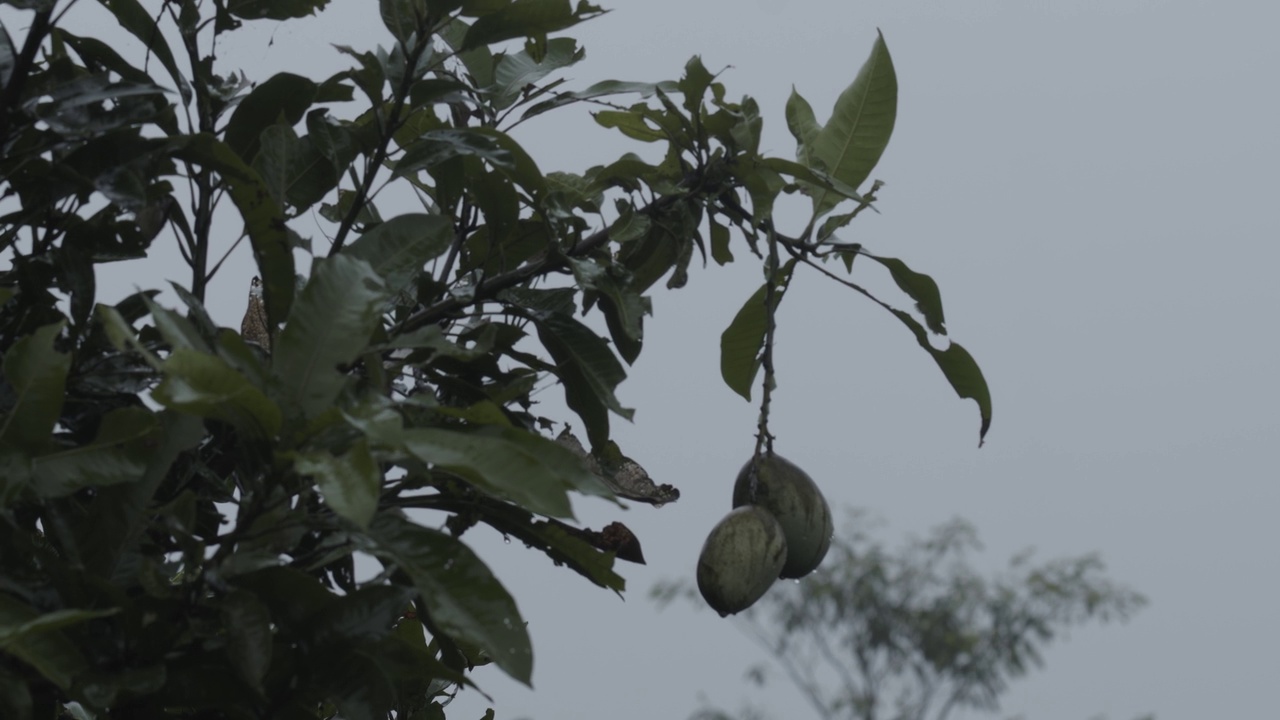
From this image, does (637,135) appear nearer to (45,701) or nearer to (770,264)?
(770,264)

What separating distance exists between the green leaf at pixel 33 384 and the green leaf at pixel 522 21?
0.35m

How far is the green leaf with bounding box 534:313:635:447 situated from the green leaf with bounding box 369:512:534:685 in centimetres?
26

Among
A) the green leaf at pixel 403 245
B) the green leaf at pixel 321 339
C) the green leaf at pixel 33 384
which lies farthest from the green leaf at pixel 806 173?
the green leaf at pixel 33 384

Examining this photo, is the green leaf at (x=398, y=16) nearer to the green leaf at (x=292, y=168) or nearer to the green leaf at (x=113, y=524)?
the green leaf at (x=292, y=168)

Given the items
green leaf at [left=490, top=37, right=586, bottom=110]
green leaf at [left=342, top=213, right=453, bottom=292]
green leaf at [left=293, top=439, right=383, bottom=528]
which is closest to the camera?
green leaf at [left=293, top=439, right=383, bottom=528]

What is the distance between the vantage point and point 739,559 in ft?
3.12

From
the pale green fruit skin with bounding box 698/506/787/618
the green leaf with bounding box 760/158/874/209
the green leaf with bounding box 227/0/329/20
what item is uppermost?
the green leaf with bounding box 227/0/329/20

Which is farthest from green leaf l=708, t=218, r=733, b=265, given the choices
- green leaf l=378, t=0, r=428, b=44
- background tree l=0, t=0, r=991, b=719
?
green leaf l=378, t=0, r=428, b=44

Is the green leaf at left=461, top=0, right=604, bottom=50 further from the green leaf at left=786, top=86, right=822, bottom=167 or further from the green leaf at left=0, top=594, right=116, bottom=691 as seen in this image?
the green leaf at left=0, top=594, right=116, bottom=691

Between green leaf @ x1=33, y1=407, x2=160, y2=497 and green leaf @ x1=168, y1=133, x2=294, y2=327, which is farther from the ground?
green leaf @ x1=168, y1=133, x2=294, y2=327

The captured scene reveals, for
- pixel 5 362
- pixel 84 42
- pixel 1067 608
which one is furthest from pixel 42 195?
pixel 1067 608

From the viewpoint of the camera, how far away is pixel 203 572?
673 millimetres

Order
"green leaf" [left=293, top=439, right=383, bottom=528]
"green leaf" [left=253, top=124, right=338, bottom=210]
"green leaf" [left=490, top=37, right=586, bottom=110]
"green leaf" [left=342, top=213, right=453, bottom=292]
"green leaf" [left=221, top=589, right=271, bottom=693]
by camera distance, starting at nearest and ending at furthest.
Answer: "green leaf" [left=293, top=439, right=383, bottom=528], "green leaf" [left=221, top=589, right=271, bottom=693], "green leaf" [left=342, top=213, right=453, bottom=292], "green leaf" [left=253, top=124, right=338, bottom=210], "green leaf" [left=490, top=37, right=586, bottom=110]

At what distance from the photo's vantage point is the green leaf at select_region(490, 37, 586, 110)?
1030 millimetres
